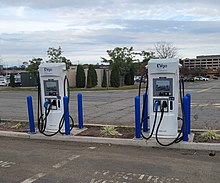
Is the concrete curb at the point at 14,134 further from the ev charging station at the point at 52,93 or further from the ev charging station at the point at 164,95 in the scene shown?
the ev charging station at the point at 164,95

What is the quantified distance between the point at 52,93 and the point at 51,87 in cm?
16

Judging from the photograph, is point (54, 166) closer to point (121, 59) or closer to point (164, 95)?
point (164, 95)

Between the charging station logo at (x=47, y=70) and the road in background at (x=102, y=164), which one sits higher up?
the charging station logo at (x=47, y=70)

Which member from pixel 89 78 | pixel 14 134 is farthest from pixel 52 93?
pixel 89 78

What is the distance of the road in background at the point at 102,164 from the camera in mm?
4941

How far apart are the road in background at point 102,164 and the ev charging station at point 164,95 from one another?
2.10 ft

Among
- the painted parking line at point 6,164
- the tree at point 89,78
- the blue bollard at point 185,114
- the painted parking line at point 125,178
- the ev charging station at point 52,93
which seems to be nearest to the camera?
the painted parking line at point 125,178

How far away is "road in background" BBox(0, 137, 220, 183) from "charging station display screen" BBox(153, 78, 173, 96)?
4.22ft

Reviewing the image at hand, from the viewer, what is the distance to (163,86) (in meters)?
6.95

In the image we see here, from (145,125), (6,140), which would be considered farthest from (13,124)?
(145,125)

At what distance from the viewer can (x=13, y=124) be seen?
9758mm

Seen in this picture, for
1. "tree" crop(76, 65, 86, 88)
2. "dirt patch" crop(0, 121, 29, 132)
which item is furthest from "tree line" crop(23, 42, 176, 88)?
"dirt patch" crop(0, 121, 29, 132)

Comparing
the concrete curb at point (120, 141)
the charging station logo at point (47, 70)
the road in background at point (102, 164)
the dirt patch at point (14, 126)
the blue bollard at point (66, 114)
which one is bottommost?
the road in background at point (102, 164)

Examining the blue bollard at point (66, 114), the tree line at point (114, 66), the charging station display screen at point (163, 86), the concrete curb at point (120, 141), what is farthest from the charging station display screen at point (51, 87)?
the tree line at point (114, 66)
